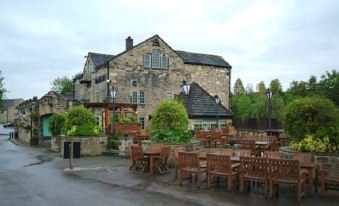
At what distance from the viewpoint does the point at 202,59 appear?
38.2 metres

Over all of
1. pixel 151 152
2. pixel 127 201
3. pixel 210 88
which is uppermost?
pixel 210 88

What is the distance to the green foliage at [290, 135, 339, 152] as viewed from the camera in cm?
949

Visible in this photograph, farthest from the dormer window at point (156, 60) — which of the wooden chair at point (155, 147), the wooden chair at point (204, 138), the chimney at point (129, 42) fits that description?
the wooden chair at point (155, 147)

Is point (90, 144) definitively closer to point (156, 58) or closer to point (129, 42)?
point (156, 58)

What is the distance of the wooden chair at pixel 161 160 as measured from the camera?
38.6 feet

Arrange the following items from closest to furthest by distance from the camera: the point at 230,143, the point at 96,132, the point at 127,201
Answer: the point at 127,201
the point at 230,143
the point at 96,132

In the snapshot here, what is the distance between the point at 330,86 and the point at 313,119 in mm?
32749

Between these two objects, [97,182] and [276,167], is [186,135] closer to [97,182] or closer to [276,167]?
[97,182]

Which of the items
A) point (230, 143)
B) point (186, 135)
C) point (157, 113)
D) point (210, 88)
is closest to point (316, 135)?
point (186, 135)

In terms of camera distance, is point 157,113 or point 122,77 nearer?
point 157,113

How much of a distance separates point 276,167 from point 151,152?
4853 millimetres

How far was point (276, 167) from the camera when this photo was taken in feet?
26.9

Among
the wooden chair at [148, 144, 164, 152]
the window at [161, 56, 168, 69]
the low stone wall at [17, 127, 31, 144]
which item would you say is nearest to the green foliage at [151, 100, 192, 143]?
the wooden chair at [148, 144, 164, 152]

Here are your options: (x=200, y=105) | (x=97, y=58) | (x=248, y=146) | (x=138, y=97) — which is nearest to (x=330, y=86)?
(x=200, y=105)
